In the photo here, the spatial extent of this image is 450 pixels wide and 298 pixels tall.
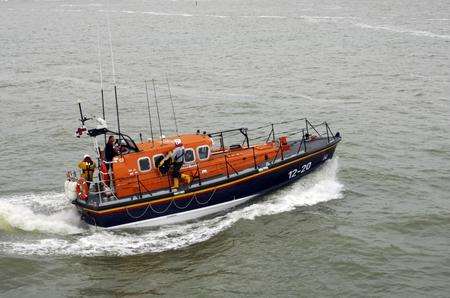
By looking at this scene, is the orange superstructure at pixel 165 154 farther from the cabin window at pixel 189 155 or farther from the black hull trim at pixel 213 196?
the black hull trim at pixel 213 196

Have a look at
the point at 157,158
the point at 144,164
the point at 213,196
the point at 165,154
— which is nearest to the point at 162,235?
the point at 213,196

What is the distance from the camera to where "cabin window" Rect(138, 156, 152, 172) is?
18.8 meters

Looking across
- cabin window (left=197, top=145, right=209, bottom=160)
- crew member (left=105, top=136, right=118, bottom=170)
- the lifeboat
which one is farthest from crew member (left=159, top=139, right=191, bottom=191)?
crew member (left=105, top=136, right=118, bottom=170)

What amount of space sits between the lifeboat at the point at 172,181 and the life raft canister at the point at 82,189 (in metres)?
0.03

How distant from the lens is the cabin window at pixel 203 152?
19.5 meters

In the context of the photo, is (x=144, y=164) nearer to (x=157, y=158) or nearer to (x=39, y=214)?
(x=157, y=158)

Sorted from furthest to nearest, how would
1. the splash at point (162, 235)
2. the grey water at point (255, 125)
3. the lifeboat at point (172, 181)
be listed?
the lifeboat at point (172, 181)
the splash at point (162, 235)
the grey water at point (255, 125)

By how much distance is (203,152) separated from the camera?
1962cm

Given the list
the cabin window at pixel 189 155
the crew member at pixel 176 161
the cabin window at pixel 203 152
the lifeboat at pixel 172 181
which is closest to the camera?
the lifeboat at pixel 172 181

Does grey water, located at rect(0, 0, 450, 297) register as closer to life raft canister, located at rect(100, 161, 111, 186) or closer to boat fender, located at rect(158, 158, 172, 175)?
life raft canister, located at rect(100, 161, 111, 186)

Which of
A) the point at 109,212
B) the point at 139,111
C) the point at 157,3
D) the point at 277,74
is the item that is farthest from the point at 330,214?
the point at 157,3

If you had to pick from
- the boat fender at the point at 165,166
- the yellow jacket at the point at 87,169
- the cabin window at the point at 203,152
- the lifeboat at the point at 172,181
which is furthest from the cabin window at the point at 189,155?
the yellow jacket at the point at 87,169

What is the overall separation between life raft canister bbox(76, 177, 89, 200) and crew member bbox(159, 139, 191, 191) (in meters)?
2.43

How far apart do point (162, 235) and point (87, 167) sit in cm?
316
